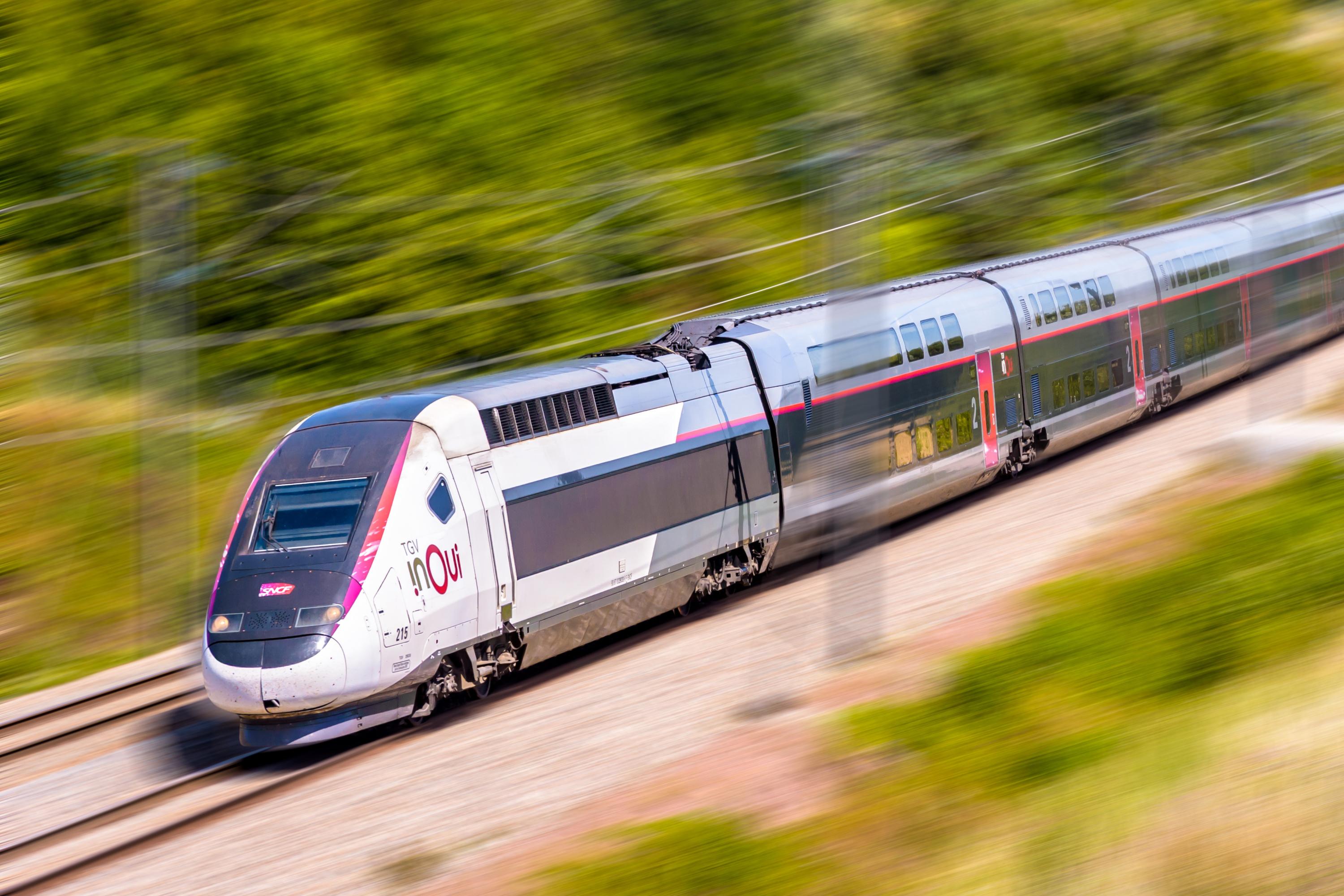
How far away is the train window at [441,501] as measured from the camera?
38.2ft

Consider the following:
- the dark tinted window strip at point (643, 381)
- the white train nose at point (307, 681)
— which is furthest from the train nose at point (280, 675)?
the dark tinted window strip at point (643, 381)

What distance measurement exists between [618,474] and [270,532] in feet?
12.0

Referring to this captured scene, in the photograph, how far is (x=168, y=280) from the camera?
1082 inches

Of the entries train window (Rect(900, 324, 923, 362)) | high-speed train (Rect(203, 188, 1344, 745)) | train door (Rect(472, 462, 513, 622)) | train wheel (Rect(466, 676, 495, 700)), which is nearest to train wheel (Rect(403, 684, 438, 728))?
high-speed train (Rect(203, 188, 1344, 745))

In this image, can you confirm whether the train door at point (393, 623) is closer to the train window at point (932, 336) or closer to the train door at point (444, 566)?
the train door at point (444, 566)

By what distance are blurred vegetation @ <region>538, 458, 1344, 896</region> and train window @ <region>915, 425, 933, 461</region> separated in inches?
222

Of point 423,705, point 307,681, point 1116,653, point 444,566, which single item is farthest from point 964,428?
point 307,681

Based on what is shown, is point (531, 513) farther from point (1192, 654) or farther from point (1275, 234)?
point (1275, 234)

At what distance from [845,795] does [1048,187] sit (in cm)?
3892

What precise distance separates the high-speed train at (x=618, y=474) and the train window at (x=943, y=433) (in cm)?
4

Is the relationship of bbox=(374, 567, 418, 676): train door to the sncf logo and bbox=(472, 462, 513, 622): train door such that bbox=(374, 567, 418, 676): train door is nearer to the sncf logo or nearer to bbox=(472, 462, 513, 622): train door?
the sncf logo

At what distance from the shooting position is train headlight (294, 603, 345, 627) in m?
11.0

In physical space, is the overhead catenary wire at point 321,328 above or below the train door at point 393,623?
above

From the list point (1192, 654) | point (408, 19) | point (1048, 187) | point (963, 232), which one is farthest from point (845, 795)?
point (1048, 187)
